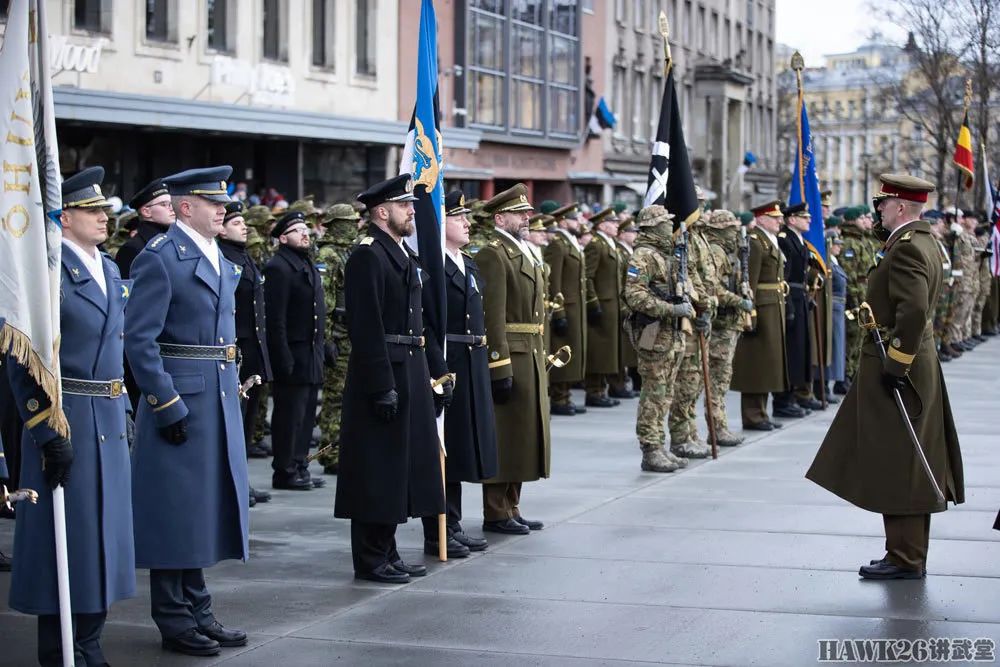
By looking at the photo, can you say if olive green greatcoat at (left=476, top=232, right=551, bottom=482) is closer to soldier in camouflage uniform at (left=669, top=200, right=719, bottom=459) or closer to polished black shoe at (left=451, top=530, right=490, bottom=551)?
polished black shoe at (left=451, top=530, right=490, bottom=551)

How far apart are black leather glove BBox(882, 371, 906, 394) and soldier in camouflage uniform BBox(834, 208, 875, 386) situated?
400 inches

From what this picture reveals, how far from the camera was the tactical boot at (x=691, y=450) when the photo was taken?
13359 millimetres

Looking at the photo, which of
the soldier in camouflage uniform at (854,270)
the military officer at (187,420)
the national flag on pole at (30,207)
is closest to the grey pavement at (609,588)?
the military officer at (187,420)

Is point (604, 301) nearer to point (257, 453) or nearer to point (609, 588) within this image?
point (257, 453)

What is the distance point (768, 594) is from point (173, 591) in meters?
2.99

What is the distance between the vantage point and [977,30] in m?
36.0

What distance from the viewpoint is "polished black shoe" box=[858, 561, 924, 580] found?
841cm

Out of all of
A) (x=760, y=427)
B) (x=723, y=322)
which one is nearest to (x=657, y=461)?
(x=723, y=322)

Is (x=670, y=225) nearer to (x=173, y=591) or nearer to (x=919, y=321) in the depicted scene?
(x=919, y=321)

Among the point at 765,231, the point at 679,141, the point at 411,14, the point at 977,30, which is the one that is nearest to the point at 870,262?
the point at 765,231

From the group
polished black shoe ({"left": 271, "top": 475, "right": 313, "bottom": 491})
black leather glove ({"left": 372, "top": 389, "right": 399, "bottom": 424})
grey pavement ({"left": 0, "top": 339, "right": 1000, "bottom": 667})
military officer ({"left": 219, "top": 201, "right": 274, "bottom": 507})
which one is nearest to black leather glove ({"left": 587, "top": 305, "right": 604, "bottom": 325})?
grey pavement ({"left": 0, "top": 339, "right": 1000, "bottom": 667})

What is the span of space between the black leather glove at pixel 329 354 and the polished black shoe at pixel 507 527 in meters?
2.91

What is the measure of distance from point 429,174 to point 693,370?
4580 mm

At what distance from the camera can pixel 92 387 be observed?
6480 mm
